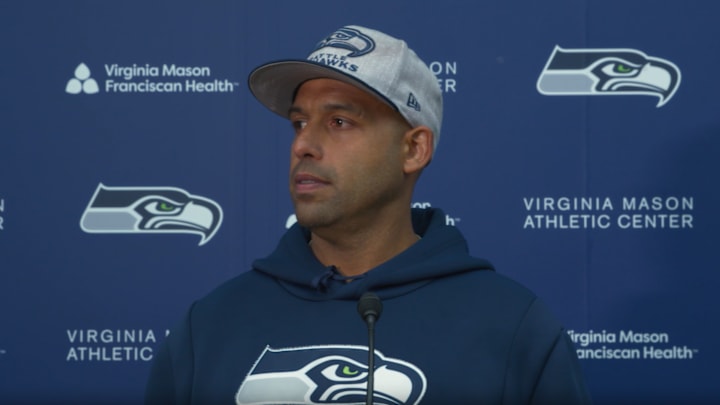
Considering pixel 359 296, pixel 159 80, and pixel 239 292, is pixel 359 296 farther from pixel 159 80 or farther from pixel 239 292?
pixel 159 80

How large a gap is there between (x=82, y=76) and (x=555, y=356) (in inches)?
86.3

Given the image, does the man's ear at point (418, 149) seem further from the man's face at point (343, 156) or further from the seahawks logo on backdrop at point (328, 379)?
the seahawks logo on backdrop at point (328, 379)

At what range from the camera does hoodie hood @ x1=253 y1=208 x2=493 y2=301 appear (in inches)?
72.1

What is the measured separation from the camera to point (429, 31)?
134 inches

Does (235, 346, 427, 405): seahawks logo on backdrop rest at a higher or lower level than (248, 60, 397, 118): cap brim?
lower

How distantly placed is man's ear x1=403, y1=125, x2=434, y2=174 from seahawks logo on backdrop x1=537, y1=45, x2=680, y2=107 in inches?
60.2

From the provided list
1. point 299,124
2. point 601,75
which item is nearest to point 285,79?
point 299,124

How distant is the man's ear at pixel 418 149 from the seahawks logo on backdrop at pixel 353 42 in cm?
17

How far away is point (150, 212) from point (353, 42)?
169 cm

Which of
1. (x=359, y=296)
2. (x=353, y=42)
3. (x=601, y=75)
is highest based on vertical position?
(x=601, y=75)

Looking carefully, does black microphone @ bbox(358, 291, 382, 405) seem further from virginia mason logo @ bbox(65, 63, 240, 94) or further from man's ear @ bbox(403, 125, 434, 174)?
virginia mason logo @ bbox(65, 63, 240, 94)

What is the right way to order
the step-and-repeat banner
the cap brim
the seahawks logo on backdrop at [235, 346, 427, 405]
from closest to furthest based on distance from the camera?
the seahawks logo on backdrop at [235, 346, 427, 405] < the cap brim < the step-and-repeat banner

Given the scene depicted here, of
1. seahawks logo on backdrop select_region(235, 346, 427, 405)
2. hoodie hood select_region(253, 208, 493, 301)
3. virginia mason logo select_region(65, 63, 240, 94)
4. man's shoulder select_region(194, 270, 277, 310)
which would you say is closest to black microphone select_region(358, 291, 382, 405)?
seahawks logo on backdrop select_region(235, 346, 427, 405)

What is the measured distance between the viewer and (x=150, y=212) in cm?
339
